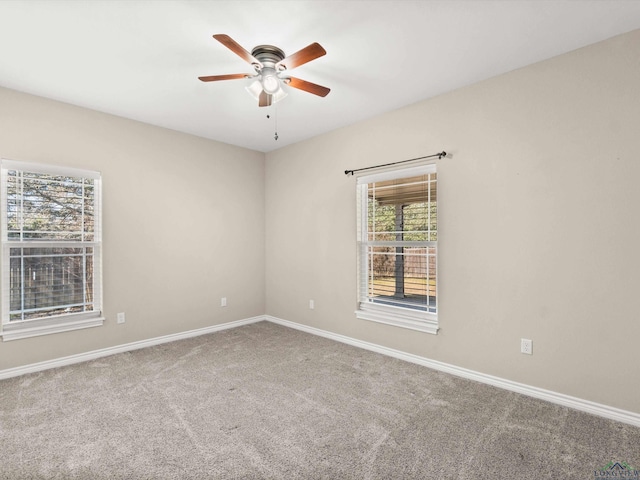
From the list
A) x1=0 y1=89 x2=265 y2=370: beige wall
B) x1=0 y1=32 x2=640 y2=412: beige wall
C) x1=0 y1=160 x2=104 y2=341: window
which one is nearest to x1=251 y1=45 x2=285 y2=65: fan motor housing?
x1=0 y1=32 x2=640 y2=412: beige wall

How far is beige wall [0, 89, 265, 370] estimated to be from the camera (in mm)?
3184

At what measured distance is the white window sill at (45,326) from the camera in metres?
3.02

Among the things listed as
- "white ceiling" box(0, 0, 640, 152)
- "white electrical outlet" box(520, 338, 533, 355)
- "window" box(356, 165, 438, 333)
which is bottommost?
"white electrical outlet" box(520, 338, 533, 355)

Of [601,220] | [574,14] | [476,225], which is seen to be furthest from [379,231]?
[574,14]

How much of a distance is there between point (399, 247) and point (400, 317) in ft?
2.47

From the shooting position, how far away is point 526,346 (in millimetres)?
2672

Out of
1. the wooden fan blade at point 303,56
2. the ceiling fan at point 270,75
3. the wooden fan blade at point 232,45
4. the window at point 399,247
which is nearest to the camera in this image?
the wooden fan blade at point 232,45

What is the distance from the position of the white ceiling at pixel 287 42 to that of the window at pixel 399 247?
87cm

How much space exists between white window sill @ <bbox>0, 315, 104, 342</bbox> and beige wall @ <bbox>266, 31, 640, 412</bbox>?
2.98 meters

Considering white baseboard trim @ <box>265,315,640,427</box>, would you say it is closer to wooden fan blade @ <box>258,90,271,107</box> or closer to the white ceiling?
the white ceiling

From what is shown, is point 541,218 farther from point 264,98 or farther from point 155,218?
point 155,218

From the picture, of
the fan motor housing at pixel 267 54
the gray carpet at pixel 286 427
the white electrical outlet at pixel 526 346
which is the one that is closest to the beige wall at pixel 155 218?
the gray carpet at pixel 286 427

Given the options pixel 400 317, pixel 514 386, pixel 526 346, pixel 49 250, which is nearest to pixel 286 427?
pixel 400 317

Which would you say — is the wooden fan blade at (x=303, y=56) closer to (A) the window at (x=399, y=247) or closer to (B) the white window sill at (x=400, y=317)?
(A) the window at (x=399, y=247)
